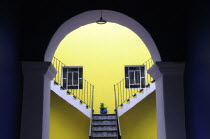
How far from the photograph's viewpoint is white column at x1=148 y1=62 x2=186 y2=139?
15.3ft

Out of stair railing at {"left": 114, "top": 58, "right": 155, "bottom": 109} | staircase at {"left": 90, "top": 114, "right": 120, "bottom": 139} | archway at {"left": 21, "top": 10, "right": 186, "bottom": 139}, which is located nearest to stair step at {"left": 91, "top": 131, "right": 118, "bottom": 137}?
staircase at {"left": 90, "top": 114, "right": 120, "bottom": 139}

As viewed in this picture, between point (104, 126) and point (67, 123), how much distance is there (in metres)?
1.41

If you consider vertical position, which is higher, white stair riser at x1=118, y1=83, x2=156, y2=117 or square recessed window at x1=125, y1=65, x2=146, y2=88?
square recessed window at x1=125, y1=65, x2=146, y2=88

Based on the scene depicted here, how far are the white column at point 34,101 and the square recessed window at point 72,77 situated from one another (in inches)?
308

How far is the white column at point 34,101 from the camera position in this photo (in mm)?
4562

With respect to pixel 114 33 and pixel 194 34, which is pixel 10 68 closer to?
pixel 194 34

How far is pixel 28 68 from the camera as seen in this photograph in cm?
472

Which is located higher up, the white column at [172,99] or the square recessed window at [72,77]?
the square recessed window at [72,77]

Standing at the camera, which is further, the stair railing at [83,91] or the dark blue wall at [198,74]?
the stair railing at [83,91]

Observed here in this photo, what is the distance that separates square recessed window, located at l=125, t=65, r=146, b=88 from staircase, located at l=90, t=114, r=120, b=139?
170 cm

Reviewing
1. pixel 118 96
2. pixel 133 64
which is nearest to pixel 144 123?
pixel 118 96

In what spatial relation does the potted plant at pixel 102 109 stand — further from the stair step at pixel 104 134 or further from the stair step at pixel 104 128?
Answer: the stair step at pixel 104 134

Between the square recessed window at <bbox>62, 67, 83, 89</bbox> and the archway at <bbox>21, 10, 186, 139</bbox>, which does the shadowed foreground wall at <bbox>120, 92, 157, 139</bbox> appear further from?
the archway at <bbox>21, 10, 186, 139</bbox>

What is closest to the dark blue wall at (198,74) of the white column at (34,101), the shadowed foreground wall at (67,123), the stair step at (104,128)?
the white column at (34,101)
